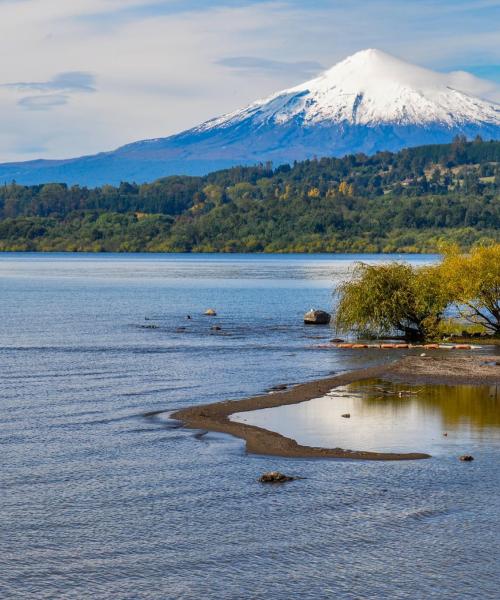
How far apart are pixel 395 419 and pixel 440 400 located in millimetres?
4964

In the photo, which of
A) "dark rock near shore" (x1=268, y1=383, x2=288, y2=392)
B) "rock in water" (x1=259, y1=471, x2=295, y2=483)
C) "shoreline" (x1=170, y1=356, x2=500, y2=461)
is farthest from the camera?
"dark rock near shore" (x1=268, y1=383, x2=288, y2=392)

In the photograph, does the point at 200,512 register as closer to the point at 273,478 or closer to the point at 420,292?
the point at 273,478

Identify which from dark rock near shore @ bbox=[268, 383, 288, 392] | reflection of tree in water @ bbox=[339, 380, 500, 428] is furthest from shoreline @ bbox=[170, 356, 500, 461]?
reflection of tree in water @ bbox=[339, 380, 500, 428]

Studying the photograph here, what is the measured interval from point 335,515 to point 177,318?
2576 inches

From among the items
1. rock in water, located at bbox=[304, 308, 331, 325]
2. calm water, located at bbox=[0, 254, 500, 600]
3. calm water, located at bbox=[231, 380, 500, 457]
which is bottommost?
calm water, located at bbox=[0, 254, 500, 600]

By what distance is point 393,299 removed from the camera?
62.8 m

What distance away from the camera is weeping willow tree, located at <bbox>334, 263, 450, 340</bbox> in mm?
63172

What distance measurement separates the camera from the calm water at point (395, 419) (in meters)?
32.0

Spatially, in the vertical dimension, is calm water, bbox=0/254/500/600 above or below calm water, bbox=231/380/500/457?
below

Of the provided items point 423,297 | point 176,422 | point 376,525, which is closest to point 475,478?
point 376,525

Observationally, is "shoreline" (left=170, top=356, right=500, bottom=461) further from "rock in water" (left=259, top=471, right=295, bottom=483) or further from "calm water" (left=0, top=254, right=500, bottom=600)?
"rock in water" (left=259, top=471, right=295, bottom=483)

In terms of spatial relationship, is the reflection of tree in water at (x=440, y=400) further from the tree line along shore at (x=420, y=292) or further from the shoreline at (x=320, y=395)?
the tree line along shore at (x=420, y=292)

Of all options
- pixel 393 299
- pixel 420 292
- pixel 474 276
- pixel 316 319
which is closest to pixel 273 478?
pixel 393 299

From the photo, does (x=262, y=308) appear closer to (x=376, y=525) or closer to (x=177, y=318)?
(x=177, y=318)
